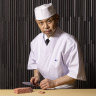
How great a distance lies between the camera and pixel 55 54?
238 centimetres

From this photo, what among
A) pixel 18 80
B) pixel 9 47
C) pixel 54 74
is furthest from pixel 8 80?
pixel 54 74

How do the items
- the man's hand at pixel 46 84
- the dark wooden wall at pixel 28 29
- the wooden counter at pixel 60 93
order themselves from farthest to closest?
1. the dark wooden wall at pixel 28 29
2. the man's hand at pixel 46 84
3. the wooden counter at pixel 60 93

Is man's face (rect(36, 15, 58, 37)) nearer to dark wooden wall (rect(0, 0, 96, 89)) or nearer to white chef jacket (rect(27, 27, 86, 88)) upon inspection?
white chef jacket (rect(27, 27, 86, 88))

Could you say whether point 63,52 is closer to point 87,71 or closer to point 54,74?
point 54,74

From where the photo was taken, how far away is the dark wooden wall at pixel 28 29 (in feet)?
11.3

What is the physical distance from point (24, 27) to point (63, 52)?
122cm

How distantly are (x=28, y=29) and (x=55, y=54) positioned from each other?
3.78 feet

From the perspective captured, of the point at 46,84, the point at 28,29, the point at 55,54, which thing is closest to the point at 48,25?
the point at 55,54

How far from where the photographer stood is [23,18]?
11.4 ft

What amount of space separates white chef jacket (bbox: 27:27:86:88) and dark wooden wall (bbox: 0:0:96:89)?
959 mm

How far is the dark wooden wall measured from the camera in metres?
3.44

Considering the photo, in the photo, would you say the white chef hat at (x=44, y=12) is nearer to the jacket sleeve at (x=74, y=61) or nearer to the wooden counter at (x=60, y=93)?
the jacket sleeve at (x=74, y=61)

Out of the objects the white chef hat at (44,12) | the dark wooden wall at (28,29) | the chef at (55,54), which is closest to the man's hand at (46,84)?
the chef at (55,54)

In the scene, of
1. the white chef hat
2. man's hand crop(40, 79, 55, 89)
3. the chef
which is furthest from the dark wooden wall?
man's hand crop(40, 79, 55, 89)
